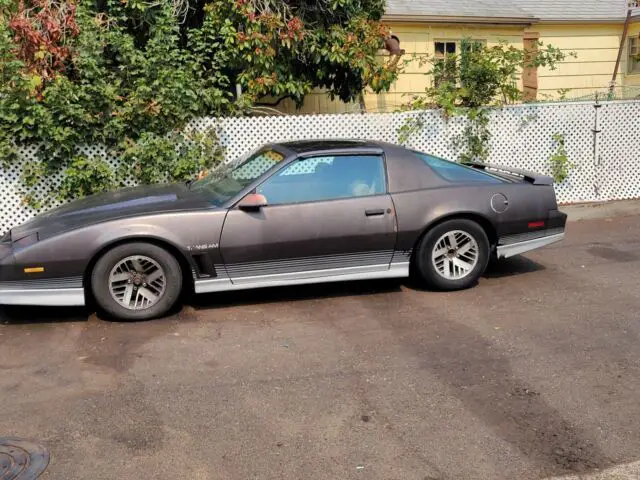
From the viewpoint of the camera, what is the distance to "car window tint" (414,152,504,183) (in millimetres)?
6648

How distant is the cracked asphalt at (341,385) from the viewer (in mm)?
3574

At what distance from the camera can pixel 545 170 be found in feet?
34.7

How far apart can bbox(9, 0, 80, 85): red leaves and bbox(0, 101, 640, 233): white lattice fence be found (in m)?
2.08

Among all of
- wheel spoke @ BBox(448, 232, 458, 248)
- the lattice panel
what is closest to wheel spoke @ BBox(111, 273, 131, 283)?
wheel spoke @ BBox(448, 232, 458, 248)

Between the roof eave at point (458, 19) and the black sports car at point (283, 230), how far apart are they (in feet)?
29.0

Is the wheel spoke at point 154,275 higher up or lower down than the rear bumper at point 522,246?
higher up

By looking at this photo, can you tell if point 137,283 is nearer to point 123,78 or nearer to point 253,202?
point 253,202

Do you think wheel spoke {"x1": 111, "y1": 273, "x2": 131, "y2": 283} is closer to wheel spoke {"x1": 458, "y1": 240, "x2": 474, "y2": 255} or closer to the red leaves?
wheel spoke {"x1": 458, "y1": 240, "x2": 474, "y2": 255}

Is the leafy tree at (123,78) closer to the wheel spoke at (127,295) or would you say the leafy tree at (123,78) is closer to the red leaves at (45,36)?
the red leaves at (45,36)

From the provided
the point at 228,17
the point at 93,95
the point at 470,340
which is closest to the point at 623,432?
the point at 470,340

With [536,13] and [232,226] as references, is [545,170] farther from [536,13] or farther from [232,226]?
[536,13]

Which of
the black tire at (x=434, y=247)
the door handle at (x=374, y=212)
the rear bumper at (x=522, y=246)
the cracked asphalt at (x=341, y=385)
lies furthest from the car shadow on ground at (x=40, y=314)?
the rear bumper at (x=522, y=246)

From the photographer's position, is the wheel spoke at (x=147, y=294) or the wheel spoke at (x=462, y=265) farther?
the wheel spoke at (x=462, y=265)

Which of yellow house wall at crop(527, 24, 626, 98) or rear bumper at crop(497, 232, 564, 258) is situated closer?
rear bumper at crop(497, 232, 564, 258)
